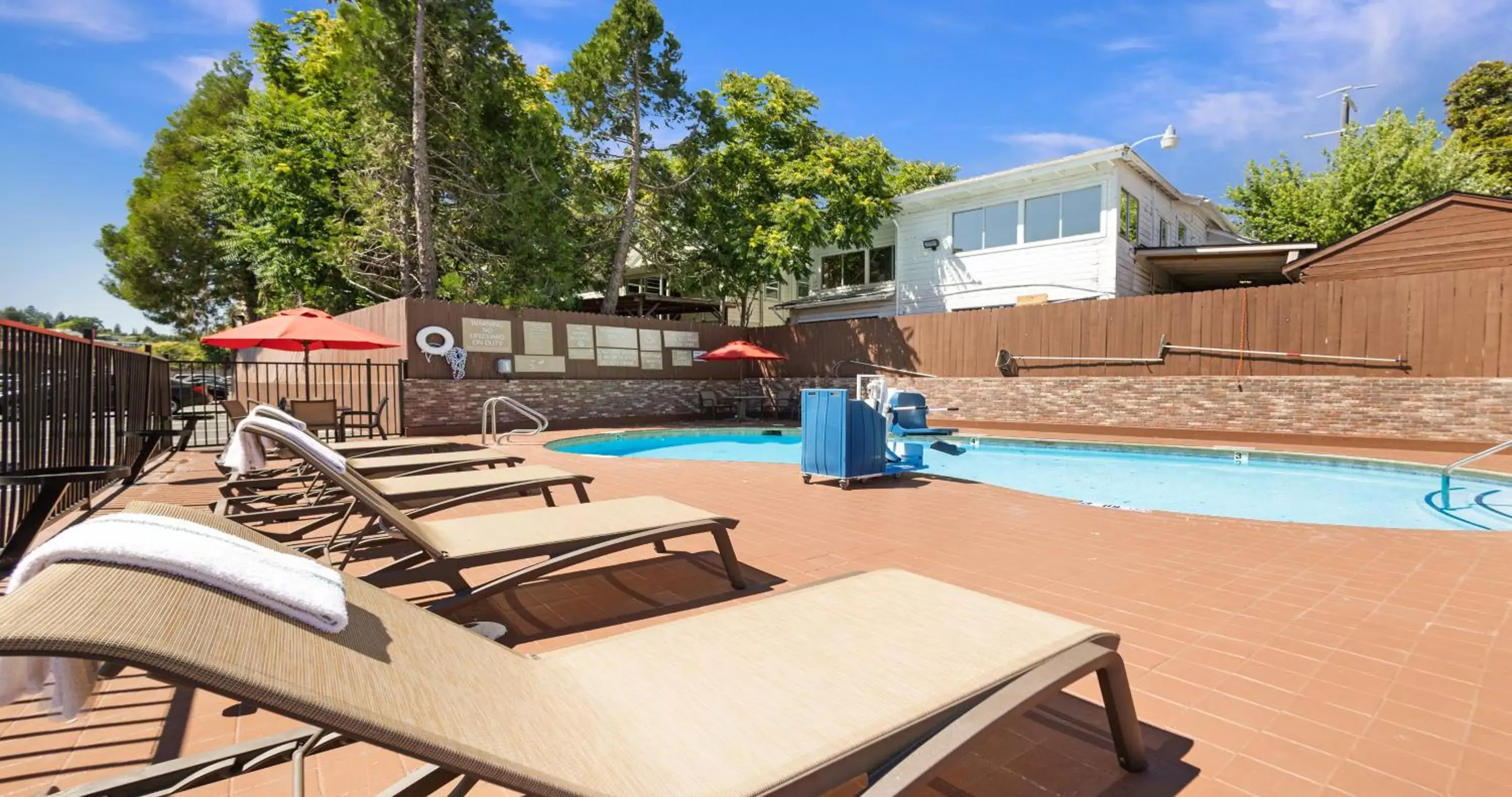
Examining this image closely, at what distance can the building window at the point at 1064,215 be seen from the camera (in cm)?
1602

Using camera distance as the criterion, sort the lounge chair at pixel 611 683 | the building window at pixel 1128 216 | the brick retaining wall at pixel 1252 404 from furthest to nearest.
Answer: the building window at pixel 1128 216 → the brick retaining wall at pixel 1252 404 → the lounge chair at pixel 611 683

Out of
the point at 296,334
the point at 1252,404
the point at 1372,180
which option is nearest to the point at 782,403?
the point at 1252,404

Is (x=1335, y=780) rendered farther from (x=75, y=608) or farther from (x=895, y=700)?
(x=75, y=608)

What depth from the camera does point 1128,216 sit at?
16.4 m

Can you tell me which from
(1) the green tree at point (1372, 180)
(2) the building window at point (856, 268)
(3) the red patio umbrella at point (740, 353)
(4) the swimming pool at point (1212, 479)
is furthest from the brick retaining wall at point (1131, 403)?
(1) the green tree at point (1372, 180)

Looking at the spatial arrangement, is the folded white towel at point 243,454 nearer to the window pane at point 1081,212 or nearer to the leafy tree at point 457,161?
the leafy tree at point 457,161

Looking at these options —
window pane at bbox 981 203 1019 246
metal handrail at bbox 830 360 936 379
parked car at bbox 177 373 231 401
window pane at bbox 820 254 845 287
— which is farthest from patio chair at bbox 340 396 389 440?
window pane at bbox 981 203 1019 246

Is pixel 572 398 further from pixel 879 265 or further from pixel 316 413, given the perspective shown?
pixel 879 265

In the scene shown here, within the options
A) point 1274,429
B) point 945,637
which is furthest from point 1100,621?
point 1274,429

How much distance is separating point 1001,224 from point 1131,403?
663 cm

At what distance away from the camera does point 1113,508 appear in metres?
5.82

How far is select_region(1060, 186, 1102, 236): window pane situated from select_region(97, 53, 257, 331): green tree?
2917 centimetres

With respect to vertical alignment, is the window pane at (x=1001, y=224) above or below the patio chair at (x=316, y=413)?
above

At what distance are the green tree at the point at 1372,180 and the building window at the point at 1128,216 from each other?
25.5ft
